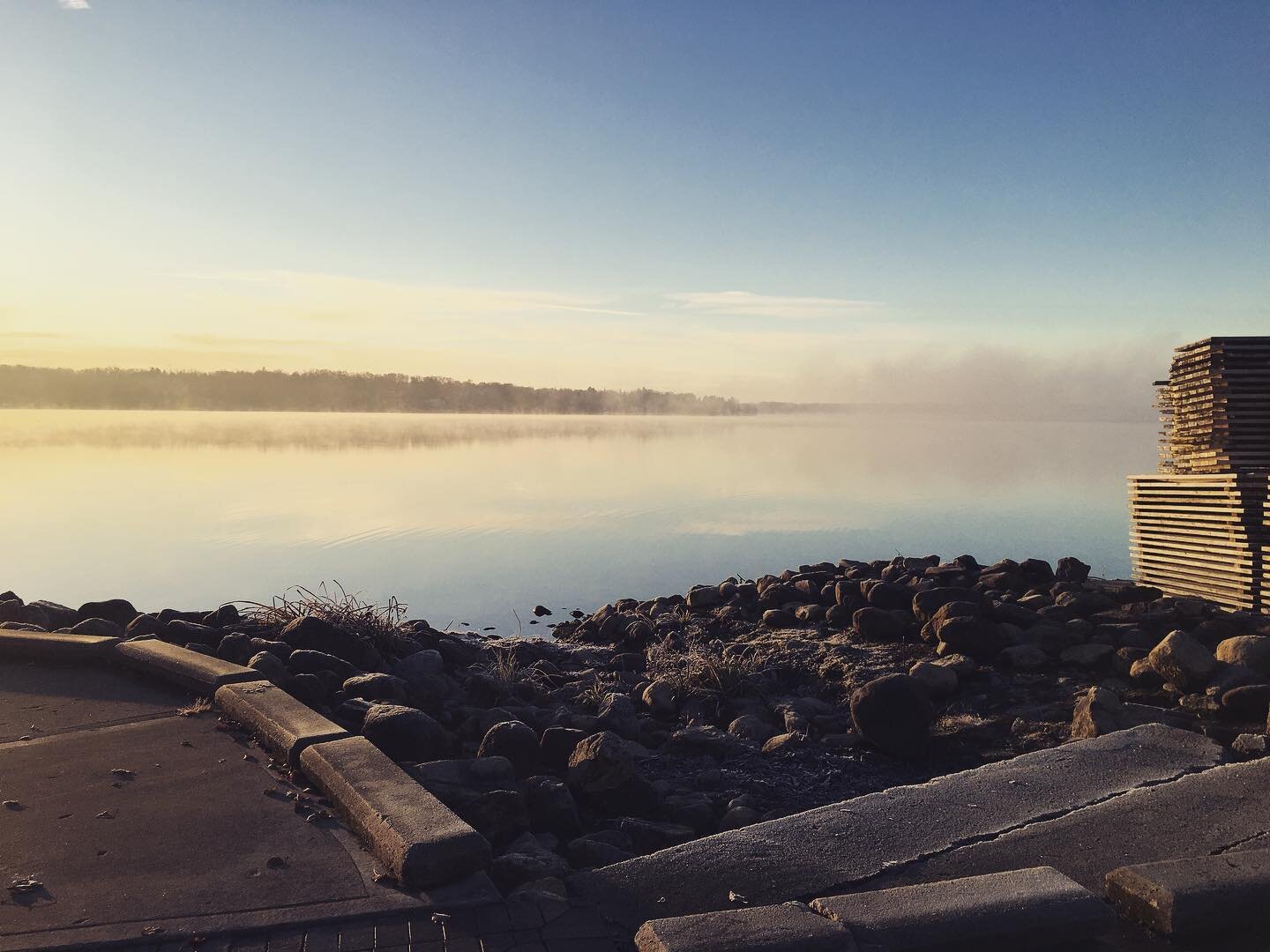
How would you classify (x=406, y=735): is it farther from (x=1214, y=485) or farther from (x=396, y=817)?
(x=1214, y=485)

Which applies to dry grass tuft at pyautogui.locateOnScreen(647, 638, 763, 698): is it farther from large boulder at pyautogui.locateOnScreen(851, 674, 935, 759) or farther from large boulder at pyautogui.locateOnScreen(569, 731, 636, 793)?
large boulder at pyautogui.locateOnScreen(569, 731, 636, 793)

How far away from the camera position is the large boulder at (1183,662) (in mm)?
7512

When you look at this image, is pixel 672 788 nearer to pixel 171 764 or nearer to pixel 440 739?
pixel 440 739

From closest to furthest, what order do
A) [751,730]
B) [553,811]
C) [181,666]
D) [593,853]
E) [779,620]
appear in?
1. [593,853]
2. [553,811]
3. [181,666]
4. [751,730]
5. [779,620]

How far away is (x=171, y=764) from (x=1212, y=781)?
5.52 metres

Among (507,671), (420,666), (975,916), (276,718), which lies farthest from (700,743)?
(975,916)

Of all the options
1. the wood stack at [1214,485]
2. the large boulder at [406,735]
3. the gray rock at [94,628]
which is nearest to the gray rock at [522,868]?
the large boulder at [406,735]

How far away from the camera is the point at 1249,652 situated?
7.59 meters

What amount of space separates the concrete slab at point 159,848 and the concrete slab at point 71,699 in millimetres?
442

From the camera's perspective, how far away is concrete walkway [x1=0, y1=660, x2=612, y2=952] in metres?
3.39

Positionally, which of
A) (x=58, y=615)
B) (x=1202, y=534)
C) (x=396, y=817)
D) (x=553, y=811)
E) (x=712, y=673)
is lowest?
(x=712, y=673)

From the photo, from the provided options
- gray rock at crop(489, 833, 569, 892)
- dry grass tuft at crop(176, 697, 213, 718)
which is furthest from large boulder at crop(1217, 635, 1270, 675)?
dry grass tuft at crop(176, 697, 213, 718)

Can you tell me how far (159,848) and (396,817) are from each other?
3.34 feet

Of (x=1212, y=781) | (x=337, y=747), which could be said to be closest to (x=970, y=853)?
(x=1212, y=781)
